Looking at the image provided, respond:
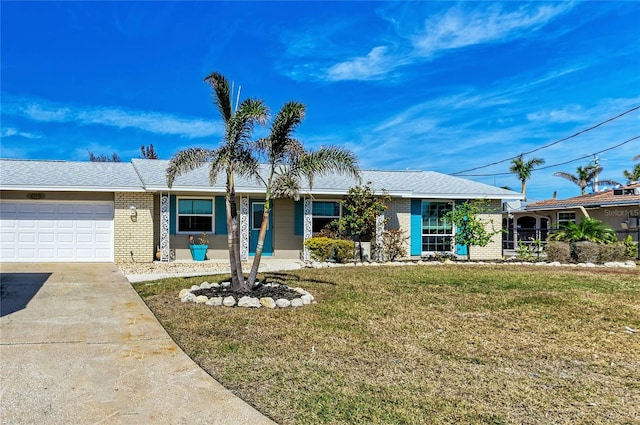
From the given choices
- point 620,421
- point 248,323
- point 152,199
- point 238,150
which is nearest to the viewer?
point 620,421

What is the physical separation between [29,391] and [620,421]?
5.30 m

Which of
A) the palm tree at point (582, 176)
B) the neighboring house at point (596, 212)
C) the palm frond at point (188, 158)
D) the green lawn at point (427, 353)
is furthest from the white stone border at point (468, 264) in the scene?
the palm tree at point (582, 176)

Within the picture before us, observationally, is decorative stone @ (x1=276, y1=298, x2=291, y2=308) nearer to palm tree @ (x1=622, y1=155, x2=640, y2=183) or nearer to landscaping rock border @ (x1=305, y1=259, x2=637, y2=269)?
landscaping rock border @ (x1=305, y1=259, x2=637, y2=269)

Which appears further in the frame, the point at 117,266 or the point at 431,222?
the point at 431,222

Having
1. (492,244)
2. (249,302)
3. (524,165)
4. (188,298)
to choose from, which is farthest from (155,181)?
(524,165)

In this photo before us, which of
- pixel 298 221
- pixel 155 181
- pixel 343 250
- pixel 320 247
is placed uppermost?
pixel 155 181

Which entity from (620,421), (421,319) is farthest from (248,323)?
(620,421)

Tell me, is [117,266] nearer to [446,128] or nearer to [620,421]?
[620,421]

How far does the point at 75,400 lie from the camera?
3.90m

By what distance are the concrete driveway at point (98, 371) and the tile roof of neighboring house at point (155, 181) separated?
24.1ft

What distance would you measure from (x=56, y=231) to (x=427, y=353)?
14.7 m

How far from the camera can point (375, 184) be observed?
18766mm

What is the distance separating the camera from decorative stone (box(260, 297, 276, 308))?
813 cm

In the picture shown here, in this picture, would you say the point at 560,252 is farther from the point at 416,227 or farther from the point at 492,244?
the point at 416,227
